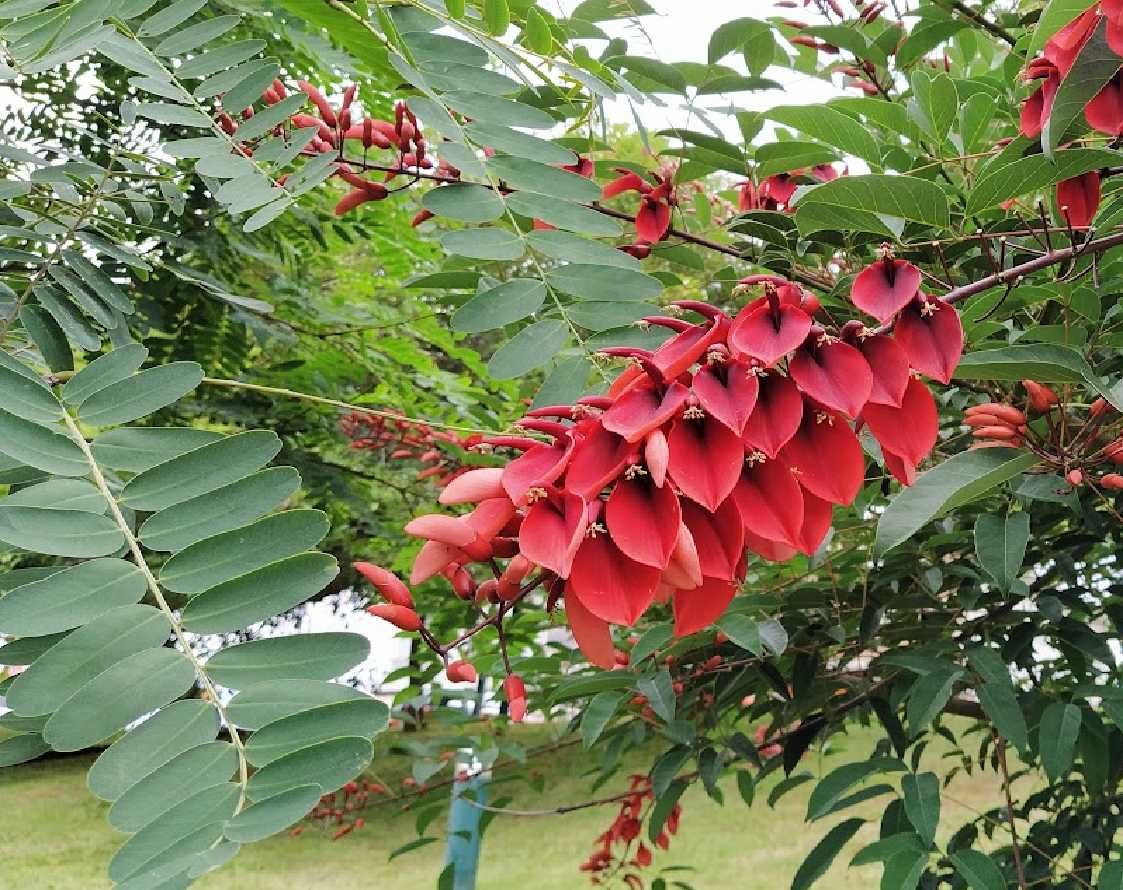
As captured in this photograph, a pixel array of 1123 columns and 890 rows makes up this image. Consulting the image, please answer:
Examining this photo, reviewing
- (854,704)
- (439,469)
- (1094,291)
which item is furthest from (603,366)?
(439,469)

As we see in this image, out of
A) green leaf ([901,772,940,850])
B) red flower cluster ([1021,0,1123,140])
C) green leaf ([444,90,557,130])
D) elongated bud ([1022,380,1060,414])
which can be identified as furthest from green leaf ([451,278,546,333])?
green leaf ([901,772,940,850])

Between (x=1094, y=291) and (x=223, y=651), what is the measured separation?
757 millimetres

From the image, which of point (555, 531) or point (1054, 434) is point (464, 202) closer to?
point (555, 531)

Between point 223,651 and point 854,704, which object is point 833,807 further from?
point 223,651

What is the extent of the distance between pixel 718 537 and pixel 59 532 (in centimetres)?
30

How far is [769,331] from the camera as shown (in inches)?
15.9

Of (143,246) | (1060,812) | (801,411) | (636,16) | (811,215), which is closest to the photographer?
(801,411)

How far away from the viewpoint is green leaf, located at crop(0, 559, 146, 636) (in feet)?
1.31

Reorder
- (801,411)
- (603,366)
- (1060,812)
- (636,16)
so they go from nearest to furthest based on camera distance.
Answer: (801,411), (603,366), (636,16), (1060,812)

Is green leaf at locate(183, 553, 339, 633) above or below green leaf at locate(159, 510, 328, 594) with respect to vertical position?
below

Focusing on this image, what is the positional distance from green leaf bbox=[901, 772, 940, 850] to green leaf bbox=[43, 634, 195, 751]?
1.00 meters

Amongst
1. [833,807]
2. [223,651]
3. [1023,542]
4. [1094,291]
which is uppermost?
[223,651]

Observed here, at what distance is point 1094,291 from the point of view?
→ 0.83 m

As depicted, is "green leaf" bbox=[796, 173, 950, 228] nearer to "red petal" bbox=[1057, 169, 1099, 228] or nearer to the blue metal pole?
"red petal" bbox=[1057, 169, 1099, 228]
